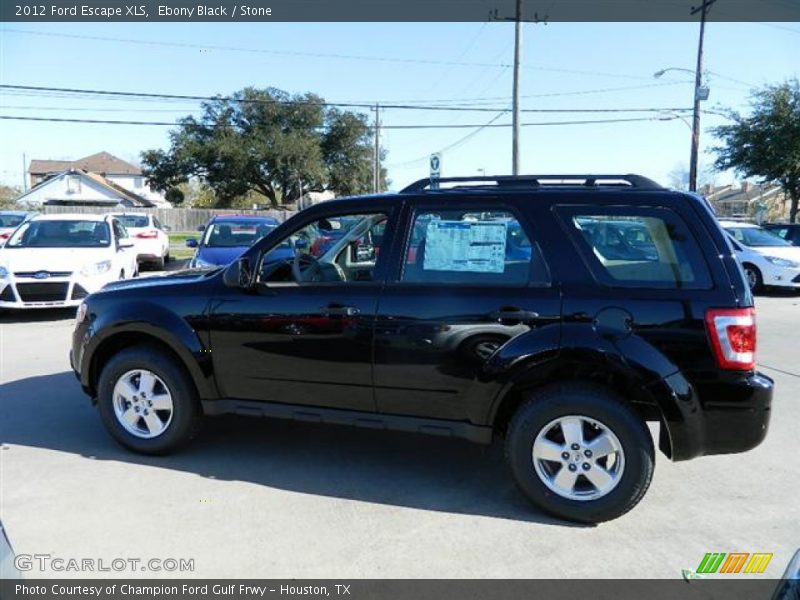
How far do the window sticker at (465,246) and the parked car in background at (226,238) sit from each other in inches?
289

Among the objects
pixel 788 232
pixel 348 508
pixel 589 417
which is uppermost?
pixel 788 232

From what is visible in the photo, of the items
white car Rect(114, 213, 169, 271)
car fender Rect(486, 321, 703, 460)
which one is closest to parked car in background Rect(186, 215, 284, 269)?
white car Rect(114, 213, 169, 271)

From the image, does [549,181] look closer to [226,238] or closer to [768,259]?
[226,238]

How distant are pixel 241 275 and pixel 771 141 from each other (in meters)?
26.7

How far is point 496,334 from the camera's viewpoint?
3.46m

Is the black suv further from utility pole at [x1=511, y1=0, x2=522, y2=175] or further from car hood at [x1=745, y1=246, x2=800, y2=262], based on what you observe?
utility pole at [x1=511, y1=0, x2=522, y2=175]

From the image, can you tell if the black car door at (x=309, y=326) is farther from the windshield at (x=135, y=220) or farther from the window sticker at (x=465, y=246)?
the windshield at (x=135, y=220)

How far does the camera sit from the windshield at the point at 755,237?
14008mm

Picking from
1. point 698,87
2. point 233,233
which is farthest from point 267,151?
point 233,233

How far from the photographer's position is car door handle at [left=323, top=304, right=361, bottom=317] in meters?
3.75

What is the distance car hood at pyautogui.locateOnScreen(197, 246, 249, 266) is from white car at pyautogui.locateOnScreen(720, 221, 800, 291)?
980cm

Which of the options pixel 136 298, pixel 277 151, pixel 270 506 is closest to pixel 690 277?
pixel 270 506

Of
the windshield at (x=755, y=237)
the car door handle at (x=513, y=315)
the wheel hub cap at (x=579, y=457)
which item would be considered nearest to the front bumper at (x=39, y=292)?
the car door handle at (x=513, y=315)

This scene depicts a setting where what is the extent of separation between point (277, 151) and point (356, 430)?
52.0 metres
